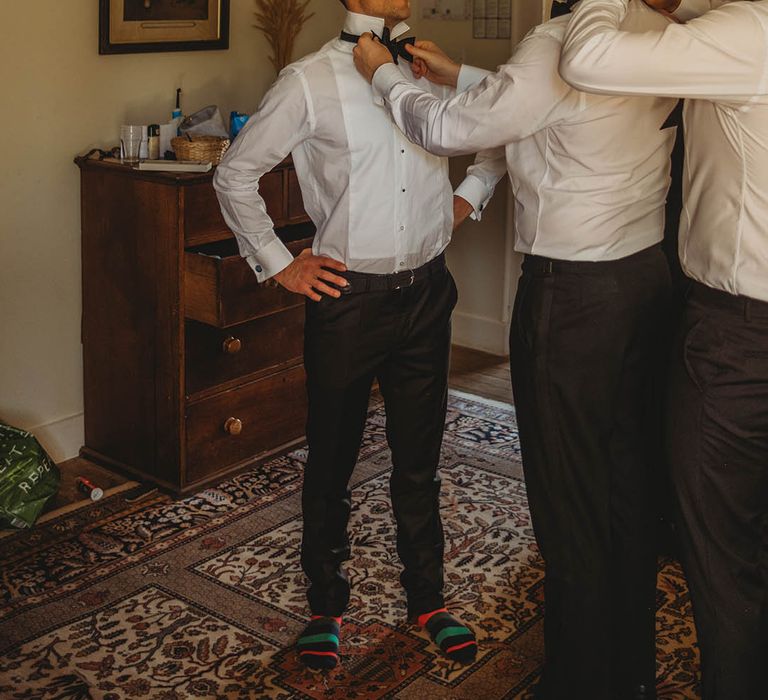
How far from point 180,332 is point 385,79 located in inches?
55.3

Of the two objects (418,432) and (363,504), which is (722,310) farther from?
(363,504)

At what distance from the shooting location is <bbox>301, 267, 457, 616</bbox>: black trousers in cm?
248

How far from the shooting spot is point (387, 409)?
8.59ft

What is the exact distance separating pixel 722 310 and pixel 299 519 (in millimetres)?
1777

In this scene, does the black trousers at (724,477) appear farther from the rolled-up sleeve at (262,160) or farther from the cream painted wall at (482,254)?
the cream painted wall at (482,254)

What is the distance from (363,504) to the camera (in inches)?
136

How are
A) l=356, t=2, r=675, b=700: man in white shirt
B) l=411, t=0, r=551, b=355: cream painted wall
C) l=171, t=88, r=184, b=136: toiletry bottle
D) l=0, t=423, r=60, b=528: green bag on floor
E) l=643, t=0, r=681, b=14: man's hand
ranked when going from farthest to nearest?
l=411, t=0, r=551, b=355: cream painted wall
l=171, t=88, r=184, b=136: toiletry bottle
l=0, t=423, r=60, b=528: green bag on floor
l=356, t=2, r=675, b=700: man in white shirt
l=643, t=0, r=681, b=14: man's hand

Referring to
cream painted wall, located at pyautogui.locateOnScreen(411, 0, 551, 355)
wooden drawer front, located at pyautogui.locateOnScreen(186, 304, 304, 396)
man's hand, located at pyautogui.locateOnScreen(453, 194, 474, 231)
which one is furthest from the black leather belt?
cream painted wall, located at pyautogui.locateOnScreen(411, 0, 551, 355)

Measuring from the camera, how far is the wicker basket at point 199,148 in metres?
3.50

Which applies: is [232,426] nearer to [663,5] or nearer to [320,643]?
[320,643]

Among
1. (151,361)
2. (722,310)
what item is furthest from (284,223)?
(722,310)

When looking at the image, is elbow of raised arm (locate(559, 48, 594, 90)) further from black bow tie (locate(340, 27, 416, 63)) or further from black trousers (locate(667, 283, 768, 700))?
black bow tie (locate(340, 27, 416, 63))

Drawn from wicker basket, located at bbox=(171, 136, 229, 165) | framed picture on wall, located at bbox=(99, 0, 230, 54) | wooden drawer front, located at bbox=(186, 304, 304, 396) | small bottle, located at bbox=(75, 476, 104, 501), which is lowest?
small bottle, located at bbox=(75, 476, 104, 501)

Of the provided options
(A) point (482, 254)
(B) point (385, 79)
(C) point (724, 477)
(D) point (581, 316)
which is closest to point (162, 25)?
(B) point (385, 79)
